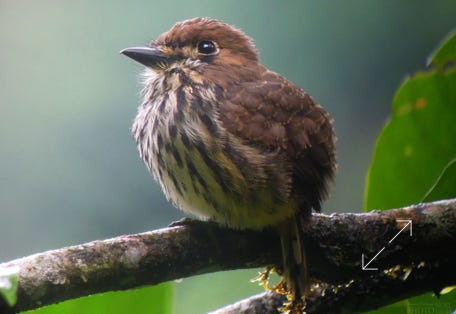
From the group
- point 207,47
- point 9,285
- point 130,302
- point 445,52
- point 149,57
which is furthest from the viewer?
point 207,47

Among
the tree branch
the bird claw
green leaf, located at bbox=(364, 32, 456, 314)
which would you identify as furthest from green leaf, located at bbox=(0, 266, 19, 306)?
green leaf, located at bbox=(364, 32, 456, 314)

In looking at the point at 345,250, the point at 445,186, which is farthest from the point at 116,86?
the point at 445,186

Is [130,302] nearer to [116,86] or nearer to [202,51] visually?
[202,51]

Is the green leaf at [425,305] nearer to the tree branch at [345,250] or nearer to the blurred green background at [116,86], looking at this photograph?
the tree branch at [345,250]

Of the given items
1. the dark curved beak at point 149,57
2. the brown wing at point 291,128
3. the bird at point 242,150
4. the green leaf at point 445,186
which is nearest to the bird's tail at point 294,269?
the bird at point 242,150

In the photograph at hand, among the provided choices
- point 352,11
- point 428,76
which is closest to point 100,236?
point 352,11

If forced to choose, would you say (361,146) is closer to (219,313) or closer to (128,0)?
(128,0)

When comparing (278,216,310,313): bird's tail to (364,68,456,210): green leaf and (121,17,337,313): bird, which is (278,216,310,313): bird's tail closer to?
(121,17,337,313): bird
